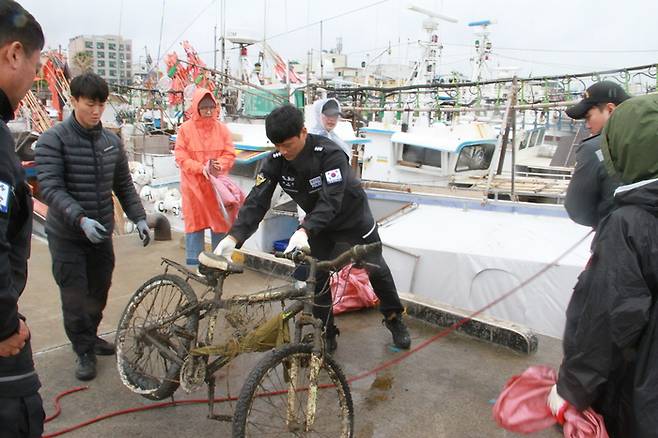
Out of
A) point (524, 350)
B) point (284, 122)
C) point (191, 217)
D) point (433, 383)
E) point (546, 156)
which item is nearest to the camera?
point (284, 122)

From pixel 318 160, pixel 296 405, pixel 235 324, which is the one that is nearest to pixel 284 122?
pixel 318 160

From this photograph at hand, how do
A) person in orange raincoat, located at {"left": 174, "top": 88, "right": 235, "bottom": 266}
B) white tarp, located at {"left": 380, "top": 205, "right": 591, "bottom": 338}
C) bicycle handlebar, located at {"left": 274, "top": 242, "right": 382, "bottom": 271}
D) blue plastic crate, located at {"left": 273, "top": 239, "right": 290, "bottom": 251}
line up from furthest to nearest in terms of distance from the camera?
blue plastic crate, located at {"left": 273, "top": 239, "right": 290, "bottom": 251}
white tarp, located at {"left": 380, "top": 205, "right": 591, "bottom": 338}
person in orange raincoat, located at {"left": 174, "top": 88, "right": 235, "bottom": 266}
bicycle handlebar, located at {"left": 274, "top": 242, "right": 382, "bottom": 271}

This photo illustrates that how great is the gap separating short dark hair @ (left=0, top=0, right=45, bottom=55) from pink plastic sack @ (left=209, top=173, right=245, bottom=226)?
3449mm

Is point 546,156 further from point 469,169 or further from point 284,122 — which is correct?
point 284,122

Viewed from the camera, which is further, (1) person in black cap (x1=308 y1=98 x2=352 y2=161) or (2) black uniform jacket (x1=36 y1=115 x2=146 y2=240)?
(1) person in black cap (x1=308 y1=98 x2=352 y2=161)

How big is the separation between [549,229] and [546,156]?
878cm

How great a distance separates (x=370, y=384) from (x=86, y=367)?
1.87 m

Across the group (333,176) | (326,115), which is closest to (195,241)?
(326,115)

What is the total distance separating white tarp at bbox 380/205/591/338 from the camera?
21.0 ft

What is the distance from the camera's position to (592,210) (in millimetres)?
2766

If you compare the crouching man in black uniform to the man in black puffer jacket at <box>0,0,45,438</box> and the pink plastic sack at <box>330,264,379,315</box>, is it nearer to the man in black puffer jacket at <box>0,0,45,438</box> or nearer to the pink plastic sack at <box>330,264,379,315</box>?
the pink plastic sack at <box>330,264,379,315</box>

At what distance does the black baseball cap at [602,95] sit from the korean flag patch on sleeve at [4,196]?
3255mm

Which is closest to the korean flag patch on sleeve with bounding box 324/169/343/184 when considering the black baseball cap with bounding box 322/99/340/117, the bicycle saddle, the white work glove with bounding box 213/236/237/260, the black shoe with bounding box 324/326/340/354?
the white work glove with bounding box 213/236/237/260

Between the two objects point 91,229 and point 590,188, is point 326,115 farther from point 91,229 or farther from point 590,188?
point 590,188
